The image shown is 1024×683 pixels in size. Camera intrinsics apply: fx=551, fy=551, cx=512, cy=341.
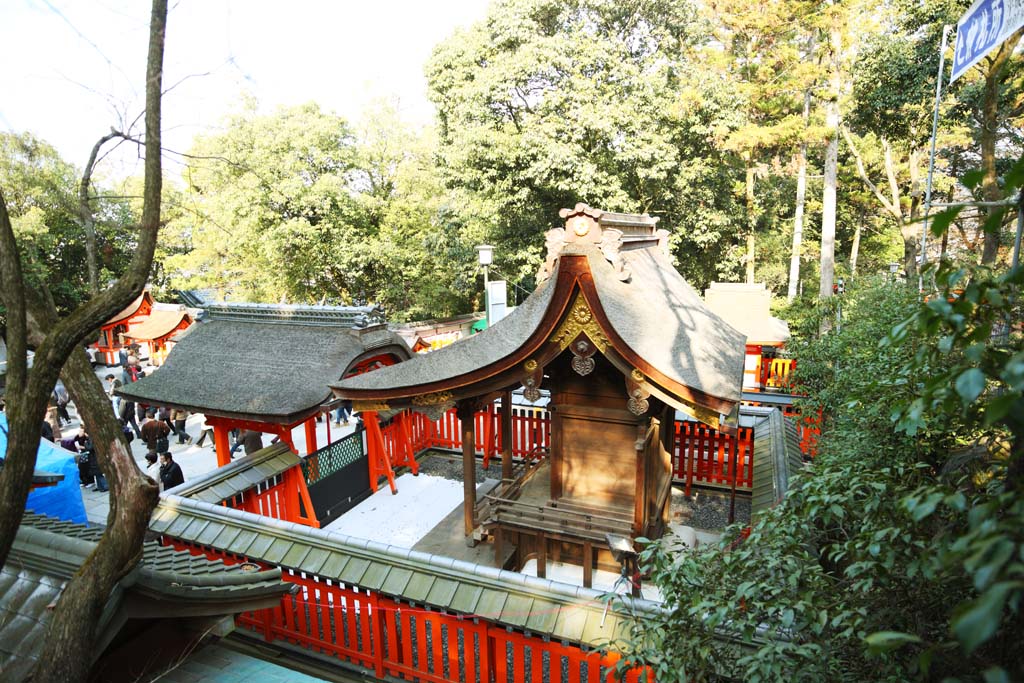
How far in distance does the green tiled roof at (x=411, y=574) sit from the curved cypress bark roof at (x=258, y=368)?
2.60m

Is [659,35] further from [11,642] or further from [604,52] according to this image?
[11,642]

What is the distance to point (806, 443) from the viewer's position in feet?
36.1

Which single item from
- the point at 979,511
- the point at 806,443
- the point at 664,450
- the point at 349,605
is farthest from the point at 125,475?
the point at 806,443

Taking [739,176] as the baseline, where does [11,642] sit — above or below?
below

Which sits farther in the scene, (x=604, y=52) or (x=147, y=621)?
(x=604, y=52)

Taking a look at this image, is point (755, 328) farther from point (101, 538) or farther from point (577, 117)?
point (101, 538)

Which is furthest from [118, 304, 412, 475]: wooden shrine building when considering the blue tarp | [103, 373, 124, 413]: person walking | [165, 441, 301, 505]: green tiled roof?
[103, 373, 124, 413]: person walking

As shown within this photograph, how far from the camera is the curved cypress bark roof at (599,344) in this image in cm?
625

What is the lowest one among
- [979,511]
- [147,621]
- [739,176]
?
[147,621]

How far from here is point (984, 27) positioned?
16.4 ft

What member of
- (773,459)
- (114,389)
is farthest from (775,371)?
(114,389)

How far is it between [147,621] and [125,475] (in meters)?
0.95

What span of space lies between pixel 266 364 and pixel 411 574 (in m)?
6.18

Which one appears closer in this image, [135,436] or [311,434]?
[311,434]
